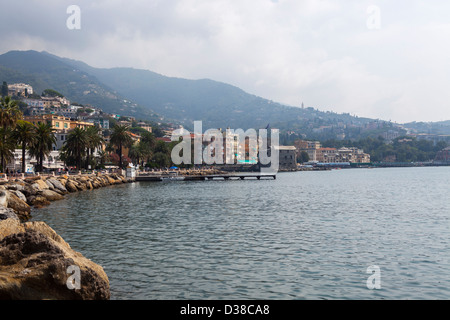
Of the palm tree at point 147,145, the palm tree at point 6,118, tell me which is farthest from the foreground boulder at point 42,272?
the palm tree at point 147,145

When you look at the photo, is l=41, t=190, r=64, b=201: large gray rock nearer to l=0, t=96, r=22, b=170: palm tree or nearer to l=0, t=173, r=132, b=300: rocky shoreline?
l=0, t=96, r=22, b=170: palm tree

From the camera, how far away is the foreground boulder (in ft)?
35.4

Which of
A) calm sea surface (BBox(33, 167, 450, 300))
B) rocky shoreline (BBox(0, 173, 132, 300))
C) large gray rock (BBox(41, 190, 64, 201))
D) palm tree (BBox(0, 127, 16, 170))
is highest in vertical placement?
palm tree (BBox(0, 127, 16, 170))

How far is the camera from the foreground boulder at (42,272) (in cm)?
1080

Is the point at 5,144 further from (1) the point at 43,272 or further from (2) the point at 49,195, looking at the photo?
(1) the point at 43,272

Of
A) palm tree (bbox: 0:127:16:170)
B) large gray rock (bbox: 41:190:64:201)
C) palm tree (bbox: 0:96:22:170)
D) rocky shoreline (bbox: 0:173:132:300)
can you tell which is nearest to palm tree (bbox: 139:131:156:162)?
palm tree (bbox: 0:127:16:170)

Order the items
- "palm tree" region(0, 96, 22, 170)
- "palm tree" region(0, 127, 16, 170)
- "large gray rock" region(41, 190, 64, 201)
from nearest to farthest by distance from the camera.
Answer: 1. "large gray rock" region(41, 190, 64, 201)
2. "palm tree" region(0, 96, 22, 170)
3. "palm tree" region(0, 127, 16, 170)

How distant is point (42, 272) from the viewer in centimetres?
1104

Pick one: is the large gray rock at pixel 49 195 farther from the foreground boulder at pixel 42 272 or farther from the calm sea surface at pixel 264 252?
the foreground boulder at pixel 42 272

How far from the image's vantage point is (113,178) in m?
84.5

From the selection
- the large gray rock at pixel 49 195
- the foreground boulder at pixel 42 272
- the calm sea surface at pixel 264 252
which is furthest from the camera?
the large gray rock at pixel 49 195

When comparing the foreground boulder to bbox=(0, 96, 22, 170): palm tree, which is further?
bbox=(0, 96, 22, 170): palm tree

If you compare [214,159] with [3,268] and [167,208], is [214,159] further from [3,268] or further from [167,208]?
[3,268]

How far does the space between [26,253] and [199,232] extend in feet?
46.4
